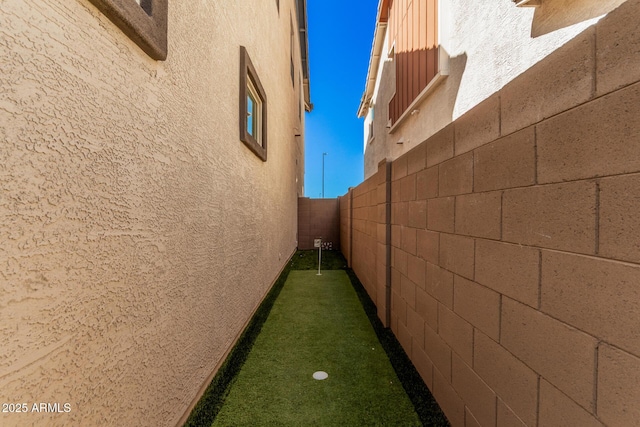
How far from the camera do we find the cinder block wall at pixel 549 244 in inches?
27.4

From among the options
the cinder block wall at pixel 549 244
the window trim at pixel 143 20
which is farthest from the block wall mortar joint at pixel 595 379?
the window trim at pixel 143 20

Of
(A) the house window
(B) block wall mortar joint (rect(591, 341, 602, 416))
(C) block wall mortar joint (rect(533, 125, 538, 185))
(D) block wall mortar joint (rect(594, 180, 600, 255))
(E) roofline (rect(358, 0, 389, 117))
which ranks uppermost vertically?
(E) roofline (rect(358, 0, 389, 117))

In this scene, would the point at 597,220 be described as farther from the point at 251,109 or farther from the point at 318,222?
the point at 318,222

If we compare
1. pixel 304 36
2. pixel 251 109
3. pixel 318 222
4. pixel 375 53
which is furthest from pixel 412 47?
pixel 304 36

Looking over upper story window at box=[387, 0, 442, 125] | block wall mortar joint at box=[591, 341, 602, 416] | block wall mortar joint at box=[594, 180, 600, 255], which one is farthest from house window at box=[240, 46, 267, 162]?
block wall mortar joint at box=[591, 341, 602, 416]

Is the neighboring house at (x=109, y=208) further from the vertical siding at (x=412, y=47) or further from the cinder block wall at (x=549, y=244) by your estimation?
the vertical siding at (x=412, y=47)

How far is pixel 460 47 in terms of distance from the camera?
3.26 meters

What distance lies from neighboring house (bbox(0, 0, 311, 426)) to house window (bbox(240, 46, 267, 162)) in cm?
57

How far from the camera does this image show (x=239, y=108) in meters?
2.64

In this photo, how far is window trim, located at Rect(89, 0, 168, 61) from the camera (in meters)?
0.97

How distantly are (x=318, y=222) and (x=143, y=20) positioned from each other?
908 cm

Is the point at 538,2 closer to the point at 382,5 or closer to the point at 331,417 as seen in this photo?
the point at 331,417

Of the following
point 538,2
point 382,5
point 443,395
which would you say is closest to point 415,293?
point 443,395

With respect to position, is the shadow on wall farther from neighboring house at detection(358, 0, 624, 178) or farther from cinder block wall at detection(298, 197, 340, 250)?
cinder block wall at detection(298, 197, 340, 250)
